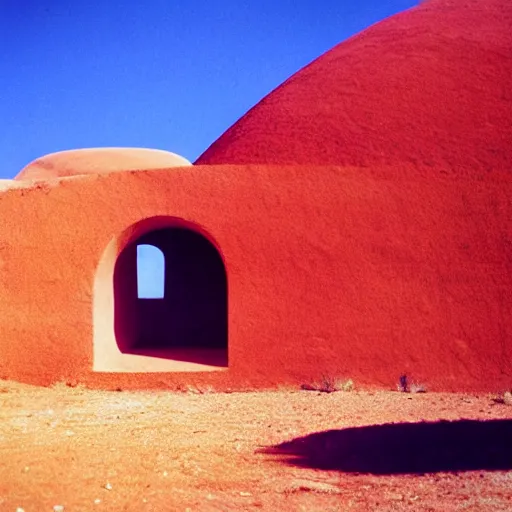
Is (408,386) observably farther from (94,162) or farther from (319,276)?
(94,162)

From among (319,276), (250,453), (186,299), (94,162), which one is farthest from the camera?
(94,162)

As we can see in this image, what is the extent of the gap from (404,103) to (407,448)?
190 inches

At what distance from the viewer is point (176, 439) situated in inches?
185

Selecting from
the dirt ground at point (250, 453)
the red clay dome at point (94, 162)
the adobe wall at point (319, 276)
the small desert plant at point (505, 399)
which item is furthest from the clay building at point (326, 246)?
the red clay dome at point (94, 162)

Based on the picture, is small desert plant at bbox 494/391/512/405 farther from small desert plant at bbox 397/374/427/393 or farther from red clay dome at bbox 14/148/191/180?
red clay dome at bbox 14/148/191/180

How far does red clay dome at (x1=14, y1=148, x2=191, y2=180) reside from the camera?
11.8 m

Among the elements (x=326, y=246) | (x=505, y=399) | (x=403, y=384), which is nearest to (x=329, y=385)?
(x=403, y=384)

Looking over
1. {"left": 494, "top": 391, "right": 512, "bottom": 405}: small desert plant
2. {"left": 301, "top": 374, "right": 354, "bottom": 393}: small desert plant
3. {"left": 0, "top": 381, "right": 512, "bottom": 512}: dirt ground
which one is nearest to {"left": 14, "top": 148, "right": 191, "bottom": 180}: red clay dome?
{"left": 0, "top": 381, "right": 512, "bottom": 512}: dirt ground

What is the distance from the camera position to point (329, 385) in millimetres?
6645

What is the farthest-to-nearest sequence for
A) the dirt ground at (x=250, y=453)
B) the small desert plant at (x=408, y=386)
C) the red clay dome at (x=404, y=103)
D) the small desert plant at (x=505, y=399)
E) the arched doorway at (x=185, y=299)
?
the arched doorway at (x=185, y=299) < the red clay dome at (x=404, y=103) < the small desert plant at (x=408, y=386) < the small desert plant at (x=505, y=399) < the dirt ground at (x=250, y=453)

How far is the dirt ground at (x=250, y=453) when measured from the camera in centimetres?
330

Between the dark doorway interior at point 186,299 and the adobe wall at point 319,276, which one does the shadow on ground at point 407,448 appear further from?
the dark doorway interior at point 186,299

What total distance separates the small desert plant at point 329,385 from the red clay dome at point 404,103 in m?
2.71

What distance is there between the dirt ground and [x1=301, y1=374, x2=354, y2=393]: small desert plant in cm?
16
